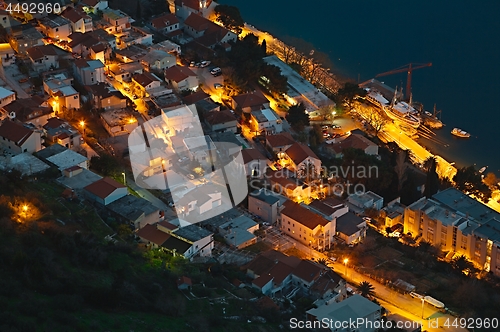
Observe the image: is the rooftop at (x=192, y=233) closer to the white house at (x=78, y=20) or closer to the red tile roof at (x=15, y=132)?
the red tile roof at (x=15, y=132)

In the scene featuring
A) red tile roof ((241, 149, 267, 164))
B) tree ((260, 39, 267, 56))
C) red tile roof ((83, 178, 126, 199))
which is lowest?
tree ((260, 39, 267, 56))

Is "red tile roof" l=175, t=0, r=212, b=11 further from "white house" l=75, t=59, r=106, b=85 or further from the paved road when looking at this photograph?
the paved road

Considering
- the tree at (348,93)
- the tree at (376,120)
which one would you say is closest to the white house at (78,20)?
the tree at (348,93)

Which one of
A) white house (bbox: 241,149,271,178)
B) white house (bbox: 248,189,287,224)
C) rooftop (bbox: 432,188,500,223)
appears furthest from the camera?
white house (bbox: 241,149,271,178)

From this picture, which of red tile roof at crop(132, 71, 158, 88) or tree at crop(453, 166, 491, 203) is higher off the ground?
red tile roof at crop(132, 71, 158, 88)

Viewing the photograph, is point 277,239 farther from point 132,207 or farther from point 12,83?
point 12,83

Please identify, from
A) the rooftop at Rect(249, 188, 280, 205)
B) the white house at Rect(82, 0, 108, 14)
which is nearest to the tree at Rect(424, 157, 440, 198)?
the rooftop at Rect(249, 188, 280, 205)

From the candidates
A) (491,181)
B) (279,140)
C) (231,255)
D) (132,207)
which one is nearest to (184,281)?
(231,255)

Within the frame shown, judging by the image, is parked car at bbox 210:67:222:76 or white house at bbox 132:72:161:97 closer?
white house at bbox 132:72:161:97

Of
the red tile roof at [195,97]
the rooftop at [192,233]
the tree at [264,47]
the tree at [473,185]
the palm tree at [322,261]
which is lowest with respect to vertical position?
the tree at [473,185]
